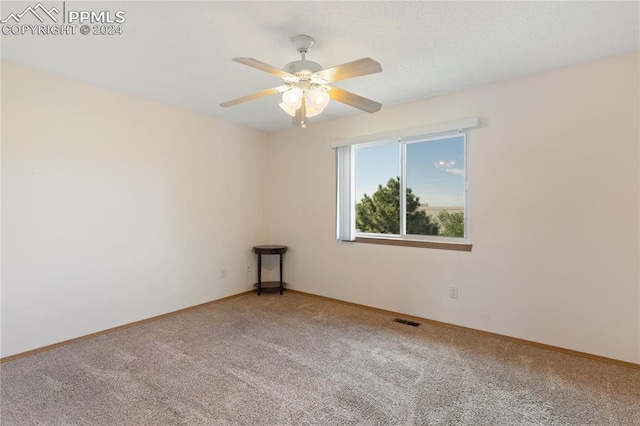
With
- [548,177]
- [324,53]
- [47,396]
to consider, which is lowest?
[47,396]

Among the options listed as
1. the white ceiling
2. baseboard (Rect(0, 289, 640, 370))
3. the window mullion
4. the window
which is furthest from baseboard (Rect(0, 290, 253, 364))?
the window mullion

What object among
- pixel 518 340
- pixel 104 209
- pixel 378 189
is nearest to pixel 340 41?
pixel 378 189

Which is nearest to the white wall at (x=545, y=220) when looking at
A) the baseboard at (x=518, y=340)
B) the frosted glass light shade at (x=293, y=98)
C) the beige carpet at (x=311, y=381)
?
the baseboard at (x=518, y=340)

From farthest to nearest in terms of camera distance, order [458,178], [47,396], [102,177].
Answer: [458,178] → [102,177] → [47,396]

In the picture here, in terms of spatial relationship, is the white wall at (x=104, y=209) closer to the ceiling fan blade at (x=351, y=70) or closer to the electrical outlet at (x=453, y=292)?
the ceiling fan blade at (x=351, y=70)

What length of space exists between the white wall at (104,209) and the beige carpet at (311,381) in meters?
0.36

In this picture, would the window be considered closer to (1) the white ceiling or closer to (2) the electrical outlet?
(2) the electrical outlet

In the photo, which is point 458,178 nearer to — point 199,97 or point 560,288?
point 560,288

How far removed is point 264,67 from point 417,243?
2446 millimetres

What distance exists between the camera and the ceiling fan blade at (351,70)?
175 centimetres

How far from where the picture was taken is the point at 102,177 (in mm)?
3092

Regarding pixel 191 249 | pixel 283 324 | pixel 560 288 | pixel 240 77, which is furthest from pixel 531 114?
pixel 191 249

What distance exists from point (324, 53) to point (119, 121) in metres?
2.24

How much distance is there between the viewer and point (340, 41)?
2.20m
